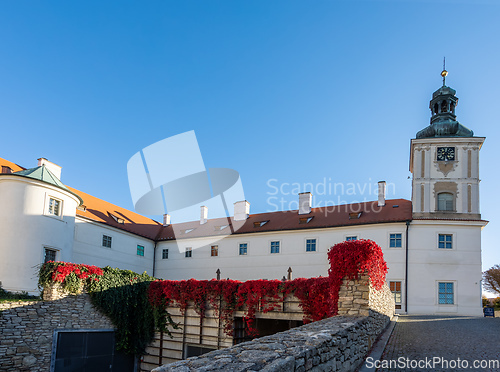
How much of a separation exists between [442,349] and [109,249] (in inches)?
981

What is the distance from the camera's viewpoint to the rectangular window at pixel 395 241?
90.4 ft

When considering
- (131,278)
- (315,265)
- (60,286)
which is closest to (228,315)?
(131,278)

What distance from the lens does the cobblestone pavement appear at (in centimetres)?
838

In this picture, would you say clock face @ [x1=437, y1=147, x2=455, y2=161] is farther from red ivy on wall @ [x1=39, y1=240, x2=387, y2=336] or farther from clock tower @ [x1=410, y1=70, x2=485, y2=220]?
red ivy on wall @ [x1=39, y1=240, x2=387, y2=336]

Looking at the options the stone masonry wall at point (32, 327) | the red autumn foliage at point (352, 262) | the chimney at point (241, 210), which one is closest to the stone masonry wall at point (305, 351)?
the red autumn foliage at point (352, 262)

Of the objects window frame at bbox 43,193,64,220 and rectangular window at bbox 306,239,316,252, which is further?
rectangular window at bbox 306,239,316,252

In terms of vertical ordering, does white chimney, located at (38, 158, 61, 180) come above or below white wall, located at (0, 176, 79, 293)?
above

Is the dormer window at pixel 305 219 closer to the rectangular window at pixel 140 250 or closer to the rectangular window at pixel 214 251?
the rectangular window at pixel 214 251

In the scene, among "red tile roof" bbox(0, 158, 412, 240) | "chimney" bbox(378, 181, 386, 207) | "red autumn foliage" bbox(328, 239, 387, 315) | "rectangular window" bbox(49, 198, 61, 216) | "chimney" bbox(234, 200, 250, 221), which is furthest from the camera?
"chimney" bbox(234, 200, 250, 221)

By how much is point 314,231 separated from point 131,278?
14.2 meters

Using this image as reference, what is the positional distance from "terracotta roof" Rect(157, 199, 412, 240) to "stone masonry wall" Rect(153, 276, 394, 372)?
19.2m

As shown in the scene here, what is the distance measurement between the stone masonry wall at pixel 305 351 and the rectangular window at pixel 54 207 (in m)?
19.1

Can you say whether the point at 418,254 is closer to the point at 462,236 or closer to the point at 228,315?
the point at 462,236

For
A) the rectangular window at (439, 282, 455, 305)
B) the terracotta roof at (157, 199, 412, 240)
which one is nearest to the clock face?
the terracotta roof at (157, 199, 412, 240)
